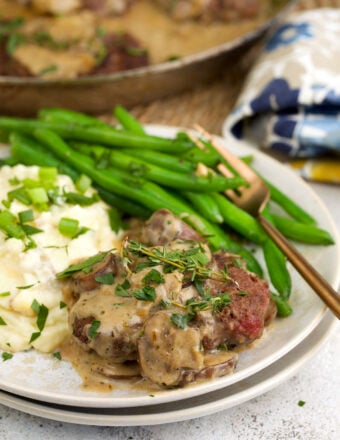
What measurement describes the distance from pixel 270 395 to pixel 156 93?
303 centimetres

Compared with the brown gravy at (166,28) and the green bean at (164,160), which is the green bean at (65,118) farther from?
the brown gravy at (166,28)

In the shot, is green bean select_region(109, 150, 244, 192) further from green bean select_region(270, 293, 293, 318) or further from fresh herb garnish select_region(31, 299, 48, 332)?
fresh herb garnish select_region(31, 299, 48, 332)

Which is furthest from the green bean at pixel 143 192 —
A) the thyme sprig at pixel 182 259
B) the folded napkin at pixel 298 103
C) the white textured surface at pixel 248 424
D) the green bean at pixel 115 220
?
the folded napkin at pixel 298 103

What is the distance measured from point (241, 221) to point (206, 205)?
22cm

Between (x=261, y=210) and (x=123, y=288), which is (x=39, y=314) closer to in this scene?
(x=123, y=288)

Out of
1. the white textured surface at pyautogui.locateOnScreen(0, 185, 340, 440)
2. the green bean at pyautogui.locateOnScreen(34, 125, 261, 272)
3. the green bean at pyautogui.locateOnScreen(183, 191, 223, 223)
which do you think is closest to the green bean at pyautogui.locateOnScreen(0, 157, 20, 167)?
the green bean at pyautogui.locateOnScreen(34, 125, 261, 272)

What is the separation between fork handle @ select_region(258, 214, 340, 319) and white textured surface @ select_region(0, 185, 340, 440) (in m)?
0.47

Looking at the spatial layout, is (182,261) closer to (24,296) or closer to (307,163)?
(24,296)

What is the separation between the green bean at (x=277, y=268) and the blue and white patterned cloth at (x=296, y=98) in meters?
1.43

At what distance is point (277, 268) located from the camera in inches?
155

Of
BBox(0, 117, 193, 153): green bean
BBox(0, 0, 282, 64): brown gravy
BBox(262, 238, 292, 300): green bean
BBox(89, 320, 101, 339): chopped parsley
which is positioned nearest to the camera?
BBox(89, 320, 101, 339): chopped parsley

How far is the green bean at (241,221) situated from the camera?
13.6 feet

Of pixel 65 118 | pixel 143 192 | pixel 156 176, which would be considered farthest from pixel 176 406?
pixel 65 118

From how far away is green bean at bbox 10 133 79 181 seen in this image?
4465 mm
